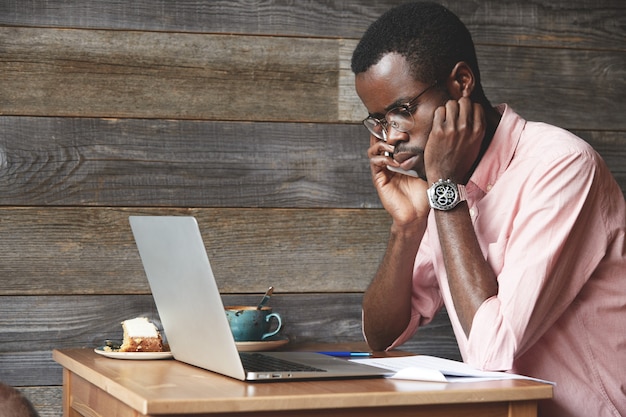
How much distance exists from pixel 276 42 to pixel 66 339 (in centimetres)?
81

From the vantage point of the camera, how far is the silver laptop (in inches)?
46.3

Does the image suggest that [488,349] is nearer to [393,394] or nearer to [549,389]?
[549,389]

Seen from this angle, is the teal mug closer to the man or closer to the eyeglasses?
the man

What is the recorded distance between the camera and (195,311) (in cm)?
127

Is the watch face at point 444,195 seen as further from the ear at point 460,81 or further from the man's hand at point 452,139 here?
the ear at point 460,81

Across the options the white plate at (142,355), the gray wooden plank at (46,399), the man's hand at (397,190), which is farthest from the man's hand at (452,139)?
the gray wooden plank at (46,399)

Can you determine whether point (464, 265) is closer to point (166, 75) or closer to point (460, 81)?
point (460, 81)

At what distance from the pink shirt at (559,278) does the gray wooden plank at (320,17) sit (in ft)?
2.22

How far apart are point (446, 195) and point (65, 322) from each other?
93 centimetres

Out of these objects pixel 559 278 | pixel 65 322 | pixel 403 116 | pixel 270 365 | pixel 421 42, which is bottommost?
pixel 65 322

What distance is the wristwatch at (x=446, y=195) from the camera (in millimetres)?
1471

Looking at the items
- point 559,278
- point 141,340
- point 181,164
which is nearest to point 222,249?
point 181,164

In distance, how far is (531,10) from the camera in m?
2.17

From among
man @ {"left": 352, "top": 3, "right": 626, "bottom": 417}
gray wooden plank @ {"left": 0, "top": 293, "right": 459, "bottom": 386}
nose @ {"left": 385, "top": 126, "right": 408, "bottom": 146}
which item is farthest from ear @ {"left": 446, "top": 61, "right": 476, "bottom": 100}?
gray wooden plank @ {"left": 0, "top": 293, "right": 459, "bottom": 386}
